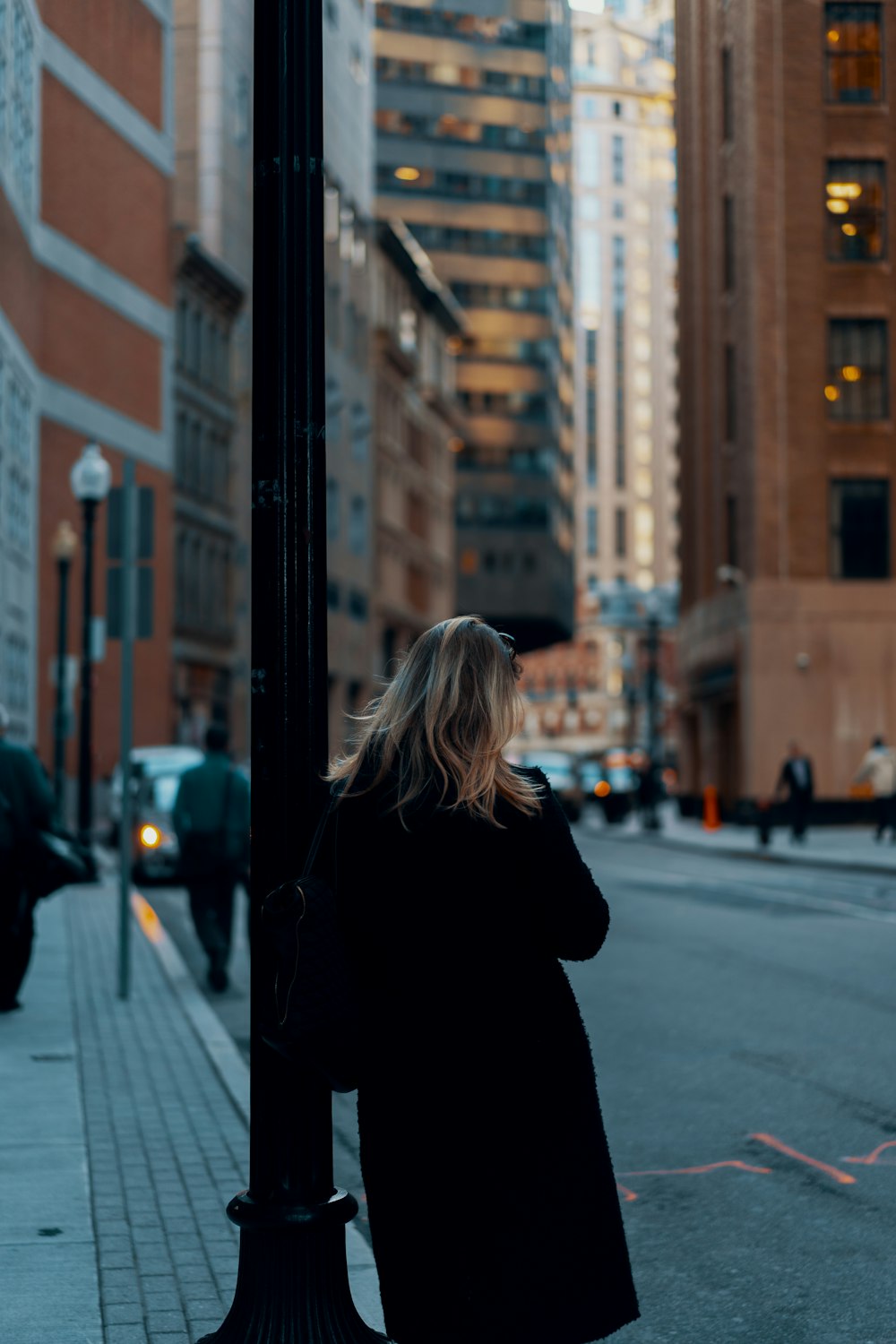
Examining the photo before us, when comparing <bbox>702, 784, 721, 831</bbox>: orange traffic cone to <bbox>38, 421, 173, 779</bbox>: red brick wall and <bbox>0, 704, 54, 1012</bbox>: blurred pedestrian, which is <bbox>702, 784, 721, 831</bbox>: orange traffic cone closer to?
<bbox>38, 421, 173, 779</bbox>: red brick wall

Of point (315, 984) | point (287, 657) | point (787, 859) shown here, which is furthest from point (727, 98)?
point (315, 984)

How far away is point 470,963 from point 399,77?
95.0m

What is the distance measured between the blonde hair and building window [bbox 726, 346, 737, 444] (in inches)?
1865

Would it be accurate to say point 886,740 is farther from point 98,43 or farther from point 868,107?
point 98,43

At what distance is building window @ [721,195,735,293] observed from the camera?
51594 mm

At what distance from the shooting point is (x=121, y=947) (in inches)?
506

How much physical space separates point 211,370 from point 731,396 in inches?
611

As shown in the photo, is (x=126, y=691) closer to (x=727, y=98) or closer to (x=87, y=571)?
(x=87, y=571)

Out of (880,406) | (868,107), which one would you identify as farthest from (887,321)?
(868,107)

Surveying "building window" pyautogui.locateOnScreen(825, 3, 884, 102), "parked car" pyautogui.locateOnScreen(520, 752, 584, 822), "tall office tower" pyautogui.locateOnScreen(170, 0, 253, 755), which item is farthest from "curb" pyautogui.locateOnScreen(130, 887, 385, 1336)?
"tall office tower" pyautogui.locateOnScreen(170, 0, 253, 755)

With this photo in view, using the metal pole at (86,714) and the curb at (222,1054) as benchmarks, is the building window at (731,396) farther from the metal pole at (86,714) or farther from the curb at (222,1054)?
the curb at (222,1054)

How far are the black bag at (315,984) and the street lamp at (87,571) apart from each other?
1470 centimetres

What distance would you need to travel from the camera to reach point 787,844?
127 feet

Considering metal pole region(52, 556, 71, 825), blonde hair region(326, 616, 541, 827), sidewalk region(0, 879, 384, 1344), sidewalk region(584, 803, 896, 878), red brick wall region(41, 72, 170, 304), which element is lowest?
sidewalk region(584, 803, 896, 878)
